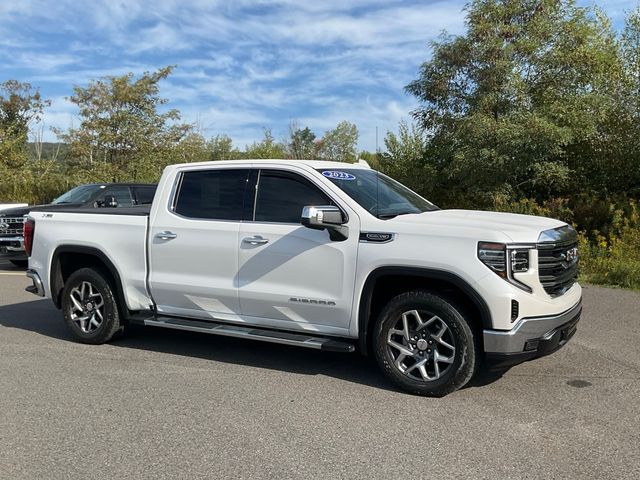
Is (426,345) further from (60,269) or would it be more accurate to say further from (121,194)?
(121,194)

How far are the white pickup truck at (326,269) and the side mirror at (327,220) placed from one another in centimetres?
1

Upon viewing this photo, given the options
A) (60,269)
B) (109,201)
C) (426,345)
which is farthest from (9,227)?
(426,345)

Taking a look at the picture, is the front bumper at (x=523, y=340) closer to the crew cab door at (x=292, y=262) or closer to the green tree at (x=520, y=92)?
the crew cab door at (x=292, y=262)

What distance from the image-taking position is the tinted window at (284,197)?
17.9ft

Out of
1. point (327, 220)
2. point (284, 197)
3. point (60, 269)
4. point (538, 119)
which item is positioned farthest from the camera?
point (538, 119)

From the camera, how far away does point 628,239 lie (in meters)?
11.7

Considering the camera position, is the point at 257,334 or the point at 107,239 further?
the point at 107,239

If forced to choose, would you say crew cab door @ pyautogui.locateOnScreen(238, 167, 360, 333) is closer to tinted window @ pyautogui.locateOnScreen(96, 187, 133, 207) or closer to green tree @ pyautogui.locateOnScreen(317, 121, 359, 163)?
tinted window @ pyautogui.locateOnScreen(96, 187, 133, 207)

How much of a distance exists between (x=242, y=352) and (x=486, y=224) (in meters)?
2.83

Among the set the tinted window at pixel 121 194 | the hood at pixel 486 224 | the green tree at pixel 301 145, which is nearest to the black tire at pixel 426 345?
the hood at pixel 486 224

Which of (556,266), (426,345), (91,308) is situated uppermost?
(556,266)

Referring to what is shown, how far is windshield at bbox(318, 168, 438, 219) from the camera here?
537cm

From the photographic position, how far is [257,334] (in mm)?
5484

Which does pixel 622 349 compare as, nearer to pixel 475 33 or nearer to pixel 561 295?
pixel 561 295
